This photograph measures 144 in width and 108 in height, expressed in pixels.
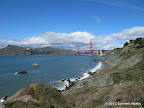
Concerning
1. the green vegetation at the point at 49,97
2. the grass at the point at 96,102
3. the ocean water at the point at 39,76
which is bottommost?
the ocean water at the point at 39,76

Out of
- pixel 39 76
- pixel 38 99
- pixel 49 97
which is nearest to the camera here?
pixel 38 99

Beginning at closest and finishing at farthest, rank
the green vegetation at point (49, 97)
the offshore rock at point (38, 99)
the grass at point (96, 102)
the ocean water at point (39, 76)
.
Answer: the offshore rock at point (38, 99)
the green vegetation at point (49, 97)
the grass at point (96, 102)
the ocean water at point (39, 76)

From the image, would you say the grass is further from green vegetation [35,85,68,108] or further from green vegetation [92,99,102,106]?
green vegetation [35,85,68,108]

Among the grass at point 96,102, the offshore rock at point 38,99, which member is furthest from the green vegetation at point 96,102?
the offshore rock at point 38,99

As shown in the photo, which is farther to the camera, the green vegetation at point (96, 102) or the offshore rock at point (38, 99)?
the green vegetation at point (96, 102)

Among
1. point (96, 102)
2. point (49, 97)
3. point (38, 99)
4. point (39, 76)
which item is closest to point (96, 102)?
point (96, 102)

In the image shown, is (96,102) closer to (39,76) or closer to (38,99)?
(38,99)

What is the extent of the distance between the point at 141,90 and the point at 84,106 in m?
5.57

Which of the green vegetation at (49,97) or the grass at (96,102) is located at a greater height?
the green vegetation at (49,97)

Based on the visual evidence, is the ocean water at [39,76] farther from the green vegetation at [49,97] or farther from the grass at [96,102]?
the grass at [96,102]

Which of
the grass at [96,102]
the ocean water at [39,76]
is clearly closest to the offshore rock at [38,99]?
the grass at [96,102]

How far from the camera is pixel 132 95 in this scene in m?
10.2

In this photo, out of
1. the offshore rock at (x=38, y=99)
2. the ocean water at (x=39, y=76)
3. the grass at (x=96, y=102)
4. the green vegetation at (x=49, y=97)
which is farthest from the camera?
the ocean water at (x=39, y=76)

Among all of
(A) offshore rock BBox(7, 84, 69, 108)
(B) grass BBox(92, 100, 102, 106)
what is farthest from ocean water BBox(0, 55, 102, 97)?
(B) grass BBox(92, 100, 102, 106)
